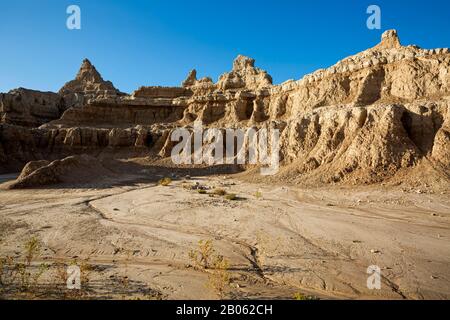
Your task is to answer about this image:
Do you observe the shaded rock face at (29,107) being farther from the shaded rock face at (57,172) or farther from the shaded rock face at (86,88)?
the shaded rock face at (57,172)

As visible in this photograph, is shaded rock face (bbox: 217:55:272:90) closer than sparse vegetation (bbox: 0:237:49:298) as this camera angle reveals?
No

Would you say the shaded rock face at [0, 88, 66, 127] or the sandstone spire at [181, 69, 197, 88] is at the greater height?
the sandstone spire at [181, 69, 197, 88]

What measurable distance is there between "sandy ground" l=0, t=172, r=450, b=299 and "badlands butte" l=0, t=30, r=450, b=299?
Answer: 0.05 m

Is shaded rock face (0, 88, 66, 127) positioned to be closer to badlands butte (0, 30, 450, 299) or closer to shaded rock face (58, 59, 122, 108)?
shaded rock face (58, 59, 122, 108)

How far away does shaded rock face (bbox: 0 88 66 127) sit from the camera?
160 ft

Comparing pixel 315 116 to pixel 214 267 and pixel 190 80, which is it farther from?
pixel 190 80

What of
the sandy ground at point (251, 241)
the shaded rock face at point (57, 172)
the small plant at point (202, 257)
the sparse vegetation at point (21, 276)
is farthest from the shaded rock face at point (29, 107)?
the small plant at point (202, 257)

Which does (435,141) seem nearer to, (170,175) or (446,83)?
(446,83)

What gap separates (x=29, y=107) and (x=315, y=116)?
170 ft

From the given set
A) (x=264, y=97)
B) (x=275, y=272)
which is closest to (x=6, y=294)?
(x=275, y=272)

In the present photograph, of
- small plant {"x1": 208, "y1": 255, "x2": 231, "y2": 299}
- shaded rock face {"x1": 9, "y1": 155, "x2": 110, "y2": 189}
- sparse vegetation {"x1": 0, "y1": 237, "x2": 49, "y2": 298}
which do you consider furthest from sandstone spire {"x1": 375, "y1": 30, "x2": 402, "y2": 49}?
sparse vegetation {"x1": 0, "y1": 237, "x2": 49, "y2": 298}

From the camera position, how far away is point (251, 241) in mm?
9516

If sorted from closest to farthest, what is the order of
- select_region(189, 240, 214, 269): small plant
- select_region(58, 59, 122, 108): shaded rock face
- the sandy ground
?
the sandy ground < select_region(189, 240, 214, 269): small plant < select_region(58, 59, 122, 108): shaded rock face
